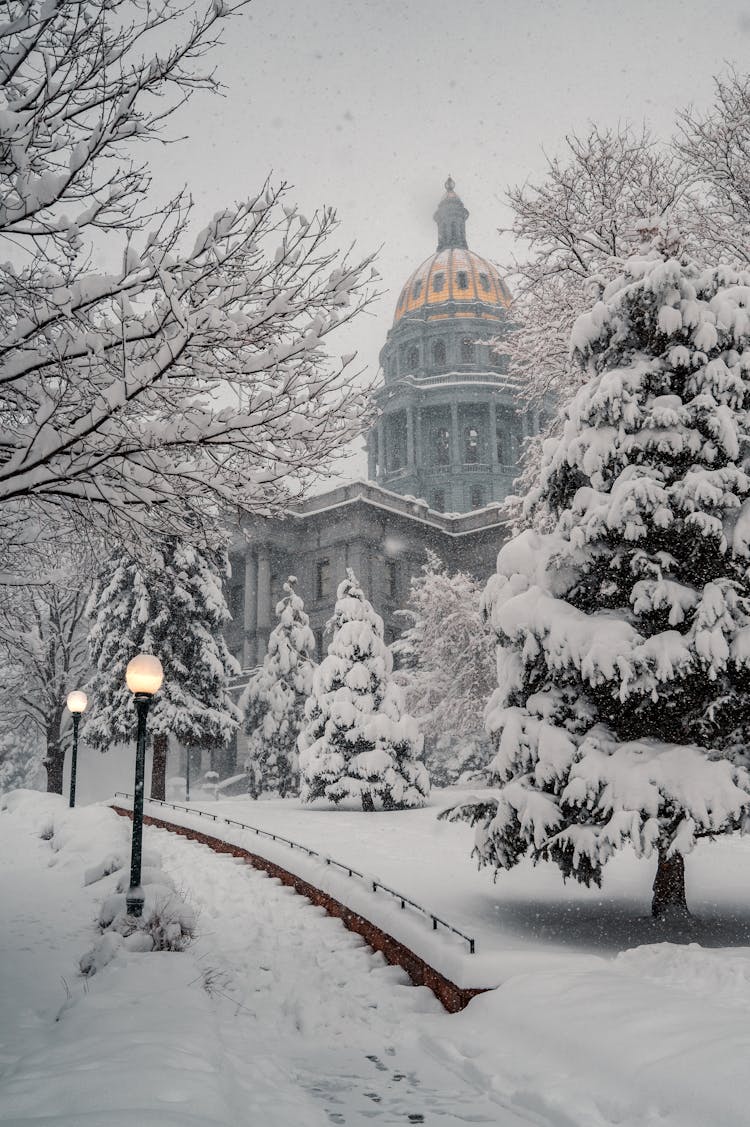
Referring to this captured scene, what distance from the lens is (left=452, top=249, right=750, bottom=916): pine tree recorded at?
956 centimetres

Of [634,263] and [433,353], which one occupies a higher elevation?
[433,353]

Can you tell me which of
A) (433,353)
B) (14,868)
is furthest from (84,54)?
(433,353)

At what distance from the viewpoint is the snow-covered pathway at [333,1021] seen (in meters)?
6.02

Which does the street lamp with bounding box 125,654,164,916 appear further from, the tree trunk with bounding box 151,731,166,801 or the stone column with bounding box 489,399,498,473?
the stone column with bounding box 489,399,498,473

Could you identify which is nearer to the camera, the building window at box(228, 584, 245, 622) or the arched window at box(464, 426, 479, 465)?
the building window at box(228, 584, 245, 622)

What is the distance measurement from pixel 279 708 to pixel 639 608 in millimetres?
27696

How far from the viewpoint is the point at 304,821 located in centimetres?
2330

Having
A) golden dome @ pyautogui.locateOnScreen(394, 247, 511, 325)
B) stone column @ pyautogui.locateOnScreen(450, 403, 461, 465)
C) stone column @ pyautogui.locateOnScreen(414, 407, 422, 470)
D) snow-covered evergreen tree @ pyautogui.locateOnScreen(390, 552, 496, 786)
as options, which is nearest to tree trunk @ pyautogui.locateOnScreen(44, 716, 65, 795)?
snow-covered evergreen tree @ pyautogui.locateOnScreen(390, 552, 496, 786)

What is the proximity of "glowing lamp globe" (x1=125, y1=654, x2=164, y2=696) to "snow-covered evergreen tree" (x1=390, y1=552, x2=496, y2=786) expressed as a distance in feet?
78.2

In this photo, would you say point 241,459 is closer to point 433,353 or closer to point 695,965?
point 695,965

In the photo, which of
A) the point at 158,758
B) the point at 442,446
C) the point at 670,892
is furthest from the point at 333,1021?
the point at 442,446

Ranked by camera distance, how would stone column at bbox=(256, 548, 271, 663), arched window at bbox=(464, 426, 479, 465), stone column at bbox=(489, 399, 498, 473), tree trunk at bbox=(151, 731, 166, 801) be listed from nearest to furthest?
tree trunk at bbox=(151, 731, 166, 801) → stone column at bbox=(256, 548, 271, 663) → stone column at bbox=(489, 399, 498, 473) → arched window at bbox=(464, 426, 479, 465)

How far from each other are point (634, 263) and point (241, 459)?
18.7 ft

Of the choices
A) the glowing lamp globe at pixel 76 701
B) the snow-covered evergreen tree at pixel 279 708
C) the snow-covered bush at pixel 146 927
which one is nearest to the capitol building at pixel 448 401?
the snow-covered evergreen tree at pixel 279 708
